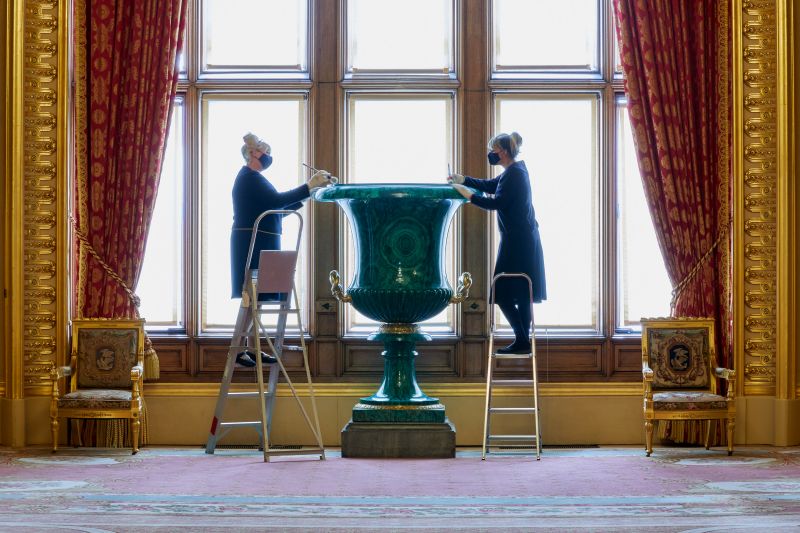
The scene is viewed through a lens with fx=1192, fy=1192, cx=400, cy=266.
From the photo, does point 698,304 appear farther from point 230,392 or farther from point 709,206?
point 230,392

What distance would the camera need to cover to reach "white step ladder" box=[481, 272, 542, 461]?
753 centimetres

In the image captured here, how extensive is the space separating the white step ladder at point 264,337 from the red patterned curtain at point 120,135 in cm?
73

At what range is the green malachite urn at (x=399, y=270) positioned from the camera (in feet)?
24.2

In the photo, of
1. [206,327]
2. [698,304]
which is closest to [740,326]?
[698,304]

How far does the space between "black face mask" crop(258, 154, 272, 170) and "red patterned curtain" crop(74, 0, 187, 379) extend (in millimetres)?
718

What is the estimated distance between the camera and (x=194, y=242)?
832 centimetres

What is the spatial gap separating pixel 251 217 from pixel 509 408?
2.12 metres

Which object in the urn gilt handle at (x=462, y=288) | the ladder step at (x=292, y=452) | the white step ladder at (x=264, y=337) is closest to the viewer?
the ladder step at (x=292, y=452)

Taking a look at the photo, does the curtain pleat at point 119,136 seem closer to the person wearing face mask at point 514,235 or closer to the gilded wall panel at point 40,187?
the gilded wall panel at point 40,187

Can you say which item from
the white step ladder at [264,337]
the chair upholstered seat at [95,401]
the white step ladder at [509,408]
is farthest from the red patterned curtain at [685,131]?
the chair upholstered seat at [95,401]

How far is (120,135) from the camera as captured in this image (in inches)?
319

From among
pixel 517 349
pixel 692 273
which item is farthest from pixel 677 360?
pixel 517 349

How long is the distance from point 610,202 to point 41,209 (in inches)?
153

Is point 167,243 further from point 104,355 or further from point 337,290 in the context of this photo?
point 337,290
